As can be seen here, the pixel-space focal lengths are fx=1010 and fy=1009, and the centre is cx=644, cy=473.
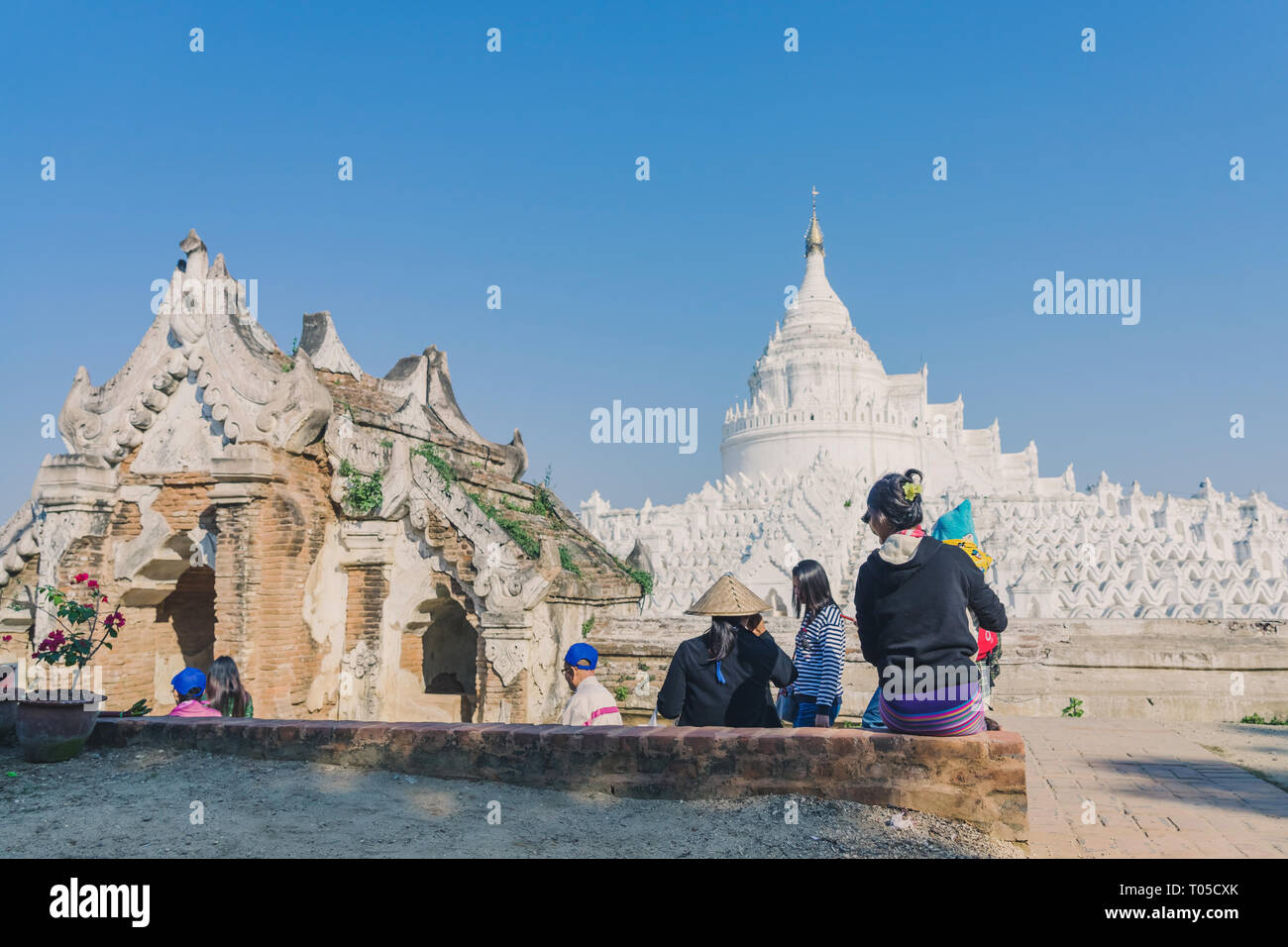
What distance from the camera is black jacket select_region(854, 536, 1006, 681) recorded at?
4746 millimetres

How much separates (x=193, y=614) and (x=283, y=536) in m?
3.10

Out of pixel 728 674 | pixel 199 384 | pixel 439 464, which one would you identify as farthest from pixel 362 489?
pixel 728 674

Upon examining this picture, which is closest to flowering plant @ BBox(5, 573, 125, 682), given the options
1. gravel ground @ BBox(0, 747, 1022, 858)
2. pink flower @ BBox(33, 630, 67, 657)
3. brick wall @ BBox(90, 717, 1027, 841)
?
pink flower @ BBox(33, 630, 67, 657)

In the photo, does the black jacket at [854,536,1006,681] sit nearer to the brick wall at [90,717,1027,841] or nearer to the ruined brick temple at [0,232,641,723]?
the brick wall at [90,717,1027,841]

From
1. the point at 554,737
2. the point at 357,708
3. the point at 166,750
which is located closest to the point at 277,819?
the point at 554,737

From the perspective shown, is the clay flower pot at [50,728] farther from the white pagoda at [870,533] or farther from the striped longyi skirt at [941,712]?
the white pagoda at [870,533]

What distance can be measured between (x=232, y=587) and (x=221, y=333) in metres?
2.73

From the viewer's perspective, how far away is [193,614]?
12.0 m

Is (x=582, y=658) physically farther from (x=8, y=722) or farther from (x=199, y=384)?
(x=199, y=384)

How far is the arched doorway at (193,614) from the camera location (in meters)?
11.8

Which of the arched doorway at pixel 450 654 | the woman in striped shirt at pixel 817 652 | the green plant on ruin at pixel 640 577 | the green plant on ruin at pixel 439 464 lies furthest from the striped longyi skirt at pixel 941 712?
the arched doorway at pixel 450 654

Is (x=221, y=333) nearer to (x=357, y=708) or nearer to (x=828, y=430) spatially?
(x=357, y=708)

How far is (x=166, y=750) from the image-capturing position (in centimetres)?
665

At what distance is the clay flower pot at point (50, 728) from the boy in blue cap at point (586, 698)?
3151 mm
